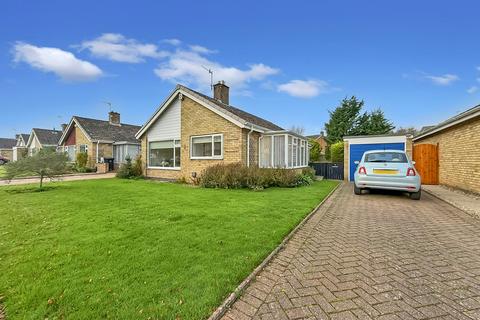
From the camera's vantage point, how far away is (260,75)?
66.3 feet

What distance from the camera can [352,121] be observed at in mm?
36469

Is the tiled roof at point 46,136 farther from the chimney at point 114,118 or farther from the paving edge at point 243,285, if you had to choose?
the paving edge at point 243,285

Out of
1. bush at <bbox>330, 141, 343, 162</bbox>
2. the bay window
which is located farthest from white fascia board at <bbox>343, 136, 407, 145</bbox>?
the bay window

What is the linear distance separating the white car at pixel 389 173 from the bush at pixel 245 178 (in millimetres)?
3316

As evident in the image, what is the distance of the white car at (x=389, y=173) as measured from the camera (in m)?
8.06

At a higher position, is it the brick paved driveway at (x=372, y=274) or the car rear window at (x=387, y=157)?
the car rear window at (x=387, y=157)

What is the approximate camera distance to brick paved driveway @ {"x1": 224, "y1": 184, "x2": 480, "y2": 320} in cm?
235

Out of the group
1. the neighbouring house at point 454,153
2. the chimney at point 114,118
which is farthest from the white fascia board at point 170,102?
the chimney at point 114,118

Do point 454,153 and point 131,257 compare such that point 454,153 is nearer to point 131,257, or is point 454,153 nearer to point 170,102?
point 131,257

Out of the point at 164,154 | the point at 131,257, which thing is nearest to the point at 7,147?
the point at 164,154

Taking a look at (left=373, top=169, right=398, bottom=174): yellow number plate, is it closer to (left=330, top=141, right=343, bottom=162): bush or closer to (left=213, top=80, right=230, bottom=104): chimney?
(left=213, top=80, right=230, bottom=104): chimney

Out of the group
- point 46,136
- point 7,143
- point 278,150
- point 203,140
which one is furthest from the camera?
point 7,143

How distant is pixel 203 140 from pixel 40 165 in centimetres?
775

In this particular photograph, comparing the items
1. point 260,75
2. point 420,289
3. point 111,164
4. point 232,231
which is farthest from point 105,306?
A: point 111,164
